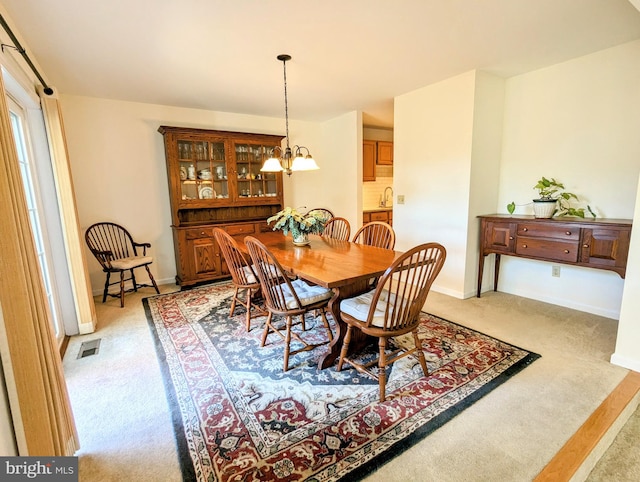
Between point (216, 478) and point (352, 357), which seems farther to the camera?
point (352, 357)

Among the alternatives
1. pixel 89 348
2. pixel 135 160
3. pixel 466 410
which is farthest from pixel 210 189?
pixel 466 410

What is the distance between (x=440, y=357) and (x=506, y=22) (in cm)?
242

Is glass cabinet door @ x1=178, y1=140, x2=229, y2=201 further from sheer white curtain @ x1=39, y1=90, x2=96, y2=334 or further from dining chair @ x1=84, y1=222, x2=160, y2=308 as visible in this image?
sheer white curtain @ x1=39, y1=90, x2=96, y2=334

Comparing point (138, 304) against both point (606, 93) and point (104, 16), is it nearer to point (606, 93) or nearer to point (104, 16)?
point (104, 16)

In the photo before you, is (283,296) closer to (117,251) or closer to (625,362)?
(625,362)

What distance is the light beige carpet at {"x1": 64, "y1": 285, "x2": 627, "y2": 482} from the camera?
1.43 metres

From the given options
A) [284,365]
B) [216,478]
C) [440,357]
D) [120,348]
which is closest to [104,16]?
[120,348]

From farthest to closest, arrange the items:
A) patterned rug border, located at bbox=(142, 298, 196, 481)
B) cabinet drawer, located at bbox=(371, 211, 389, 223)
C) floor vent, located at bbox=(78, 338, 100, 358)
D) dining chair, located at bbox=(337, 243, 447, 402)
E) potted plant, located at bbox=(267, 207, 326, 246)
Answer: cabinet drawer, located at bbox=(371, 211, 389, 223) → potted plant, located at bbox=(267, 207, 326, 246) → floor vent, located at bbox=(78, 338, 100, 358) → dining chair, located at bbox=(337, 243, 447, 402) → patterned rug border, located at bbox=(142, 298, 196, 481)

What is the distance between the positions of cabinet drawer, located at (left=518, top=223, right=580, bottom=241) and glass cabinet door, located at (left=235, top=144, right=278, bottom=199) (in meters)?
3.20

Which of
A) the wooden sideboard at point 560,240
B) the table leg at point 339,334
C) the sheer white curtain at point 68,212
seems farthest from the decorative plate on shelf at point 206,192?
the wooden sideboard at point 560,240

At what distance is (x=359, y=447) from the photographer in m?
1.53

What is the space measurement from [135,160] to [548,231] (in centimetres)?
469

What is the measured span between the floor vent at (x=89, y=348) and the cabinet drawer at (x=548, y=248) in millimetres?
3897

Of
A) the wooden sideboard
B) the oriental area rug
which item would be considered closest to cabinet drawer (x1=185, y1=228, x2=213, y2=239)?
the oriental area rug
